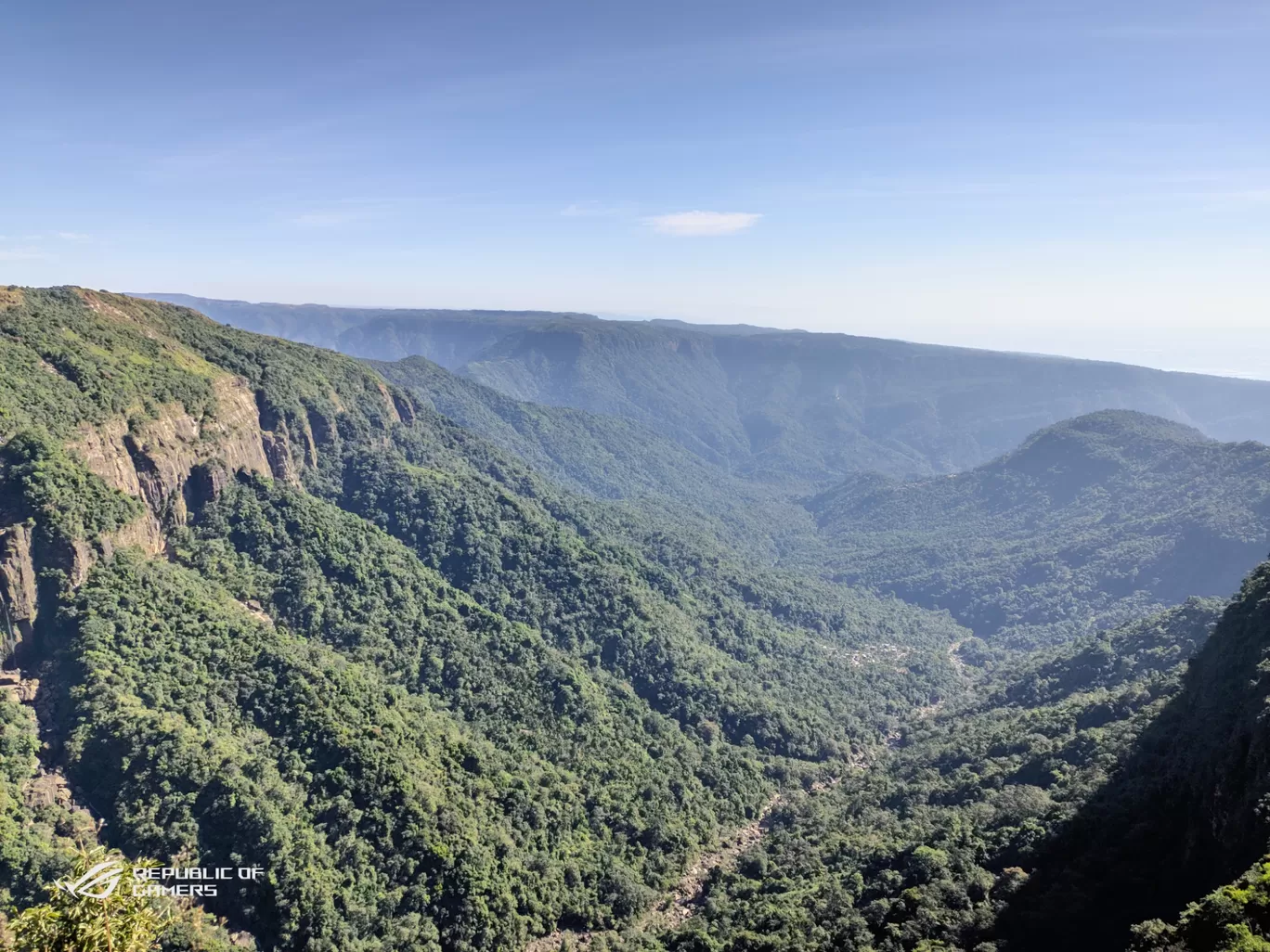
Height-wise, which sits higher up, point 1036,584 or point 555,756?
point 1036,584

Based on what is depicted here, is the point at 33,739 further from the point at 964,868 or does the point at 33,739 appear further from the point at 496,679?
the point at 964,868

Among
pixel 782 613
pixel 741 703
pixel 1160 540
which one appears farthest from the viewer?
pixel 1160 540

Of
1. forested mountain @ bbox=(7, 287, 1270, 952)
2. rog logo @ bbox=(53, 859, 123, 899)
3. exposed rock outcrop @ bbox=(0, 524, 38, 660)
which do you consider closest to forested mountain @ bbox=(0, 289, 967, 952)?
exposed rock outcrop @ bbox=(0, 524, 38, 660)

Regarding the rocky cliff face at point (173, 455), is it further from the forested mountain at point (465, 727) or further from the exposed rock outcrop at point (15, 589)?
the exposed rock outcrop at point (15, 589)

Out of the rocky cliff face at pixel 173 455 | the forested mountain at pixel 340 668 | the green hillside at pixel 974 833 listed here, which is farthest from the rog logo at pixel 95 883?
the rocky cliff face at pixel 173 455

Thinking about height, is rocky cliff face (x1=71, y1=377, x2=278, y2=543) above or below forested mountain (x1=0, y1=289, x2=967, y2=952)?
above

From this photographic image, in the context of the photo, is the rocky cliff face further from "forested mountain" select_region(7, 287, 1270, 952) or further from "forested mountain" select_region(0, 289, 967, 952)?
"forested mountain" select_region(7, 287, 1270, 952)

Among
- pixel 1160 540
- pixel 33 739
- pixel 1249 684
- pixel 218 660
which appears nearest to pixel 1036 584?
pixel 1160 540
